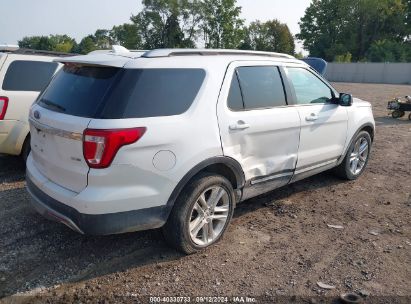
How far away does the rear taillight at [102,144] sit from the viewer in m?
3.00

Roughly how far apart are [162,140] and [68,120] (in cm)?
76

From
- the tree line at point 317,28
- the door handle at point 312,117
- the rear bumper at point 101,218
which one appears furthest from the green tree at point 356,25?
the rear bumper at point 101,218

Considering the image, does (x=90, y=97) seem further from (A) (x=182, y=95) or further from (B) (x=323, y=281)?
(B) (x=323, y=281)

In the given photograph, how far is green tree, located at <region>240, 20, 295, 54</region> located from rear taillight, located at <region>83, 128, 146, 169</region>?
7188cm

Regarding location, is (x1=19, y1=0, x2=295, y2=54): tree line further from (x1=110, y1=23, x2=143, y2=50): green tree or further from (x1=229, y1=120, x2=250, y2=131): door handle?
(x1=229, y1=120, x2=250, y2=131): door handle

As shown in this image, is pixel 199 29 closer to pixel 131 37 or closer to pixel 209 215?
pixel 131 37

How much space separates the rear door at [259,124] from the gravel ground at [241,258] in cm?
56

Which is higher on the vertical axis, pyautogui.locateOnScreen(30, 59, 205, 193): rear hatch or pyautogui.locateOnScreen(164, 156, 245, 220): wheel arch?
pyautogui.locateOnScreen(30, 59, 205, 193): rear hatch

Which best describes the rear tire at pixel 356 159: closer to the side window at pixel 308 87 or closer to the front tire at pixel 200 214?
the side window at pixel 308 87

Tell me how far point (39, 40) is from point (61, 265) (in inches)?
4146

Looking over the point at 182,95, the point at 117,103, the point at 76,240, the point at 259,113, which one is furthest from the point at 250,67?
the point at 76,240

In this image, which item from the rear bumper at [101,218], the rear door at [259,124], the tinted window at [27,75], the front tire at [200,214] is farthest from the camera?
the tinted window at [27,75]

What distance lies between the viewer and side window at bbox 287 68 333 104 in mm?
4691

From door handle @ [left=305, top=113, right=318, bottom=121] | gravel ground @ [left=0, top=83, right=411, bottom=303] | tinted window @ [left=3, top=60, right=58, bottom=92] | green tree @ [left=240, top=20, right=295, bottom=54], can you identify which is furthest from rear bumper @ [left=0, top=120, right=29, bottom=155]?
green tree @ [left=240, top=20, right=295, bottom=54]
